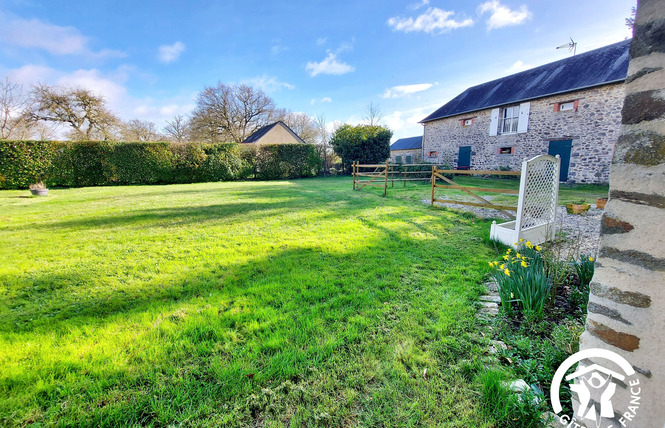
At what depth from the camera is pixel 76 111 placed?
1962 cm

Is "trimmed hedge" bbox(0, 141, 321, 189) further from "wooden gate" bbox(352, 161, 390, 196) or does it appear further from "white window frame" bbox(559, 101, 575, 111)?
"white window frame" bbox(559, 101, 575, 111)

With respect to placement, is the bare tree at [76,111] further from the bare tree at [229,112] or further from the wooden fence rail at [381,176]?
the wooden fence rail at [381,176]

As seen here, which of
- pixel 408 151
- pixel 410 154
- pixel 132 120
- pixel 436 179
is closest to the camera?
pixel 436 179

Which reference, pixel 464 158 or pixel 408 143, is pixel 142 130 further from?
pixel 464 158

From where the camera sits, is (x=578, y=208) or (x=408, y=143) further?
(x=408, y=143)

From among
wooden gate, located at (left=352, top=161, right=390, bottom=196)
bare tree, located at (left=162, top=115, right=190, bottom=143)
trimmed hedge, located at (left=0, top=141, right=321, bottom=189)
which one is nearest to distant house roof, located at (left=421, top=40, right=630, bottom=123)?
wooden gate, located at (left=352, top=161, right=390, bottom=196)

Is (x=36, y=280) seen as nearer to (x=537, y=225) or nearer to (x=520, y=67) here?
(x=537, y=225)

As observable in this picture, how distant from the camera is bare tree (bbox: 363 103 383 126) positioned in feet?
92.0

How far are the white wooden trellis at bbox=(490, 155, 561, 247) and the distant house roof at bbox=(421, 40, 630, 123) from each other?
38.2 feet

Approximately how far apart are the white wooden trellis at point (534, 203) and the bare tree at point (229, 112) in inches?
1107

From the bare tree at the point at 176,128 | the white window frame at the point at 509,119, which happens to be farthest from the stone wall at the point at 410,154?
the bare tree at the point at 176,128

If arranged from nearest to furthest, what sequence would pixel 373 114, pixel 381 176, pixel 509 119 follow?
pixel 381 176, pixel 509 119, pixel 373 114

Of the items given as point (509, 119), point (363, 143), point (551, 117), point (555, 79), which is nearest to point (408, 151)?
point (363, 143)

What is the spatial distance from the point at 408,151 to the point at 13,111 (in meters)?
33.4
